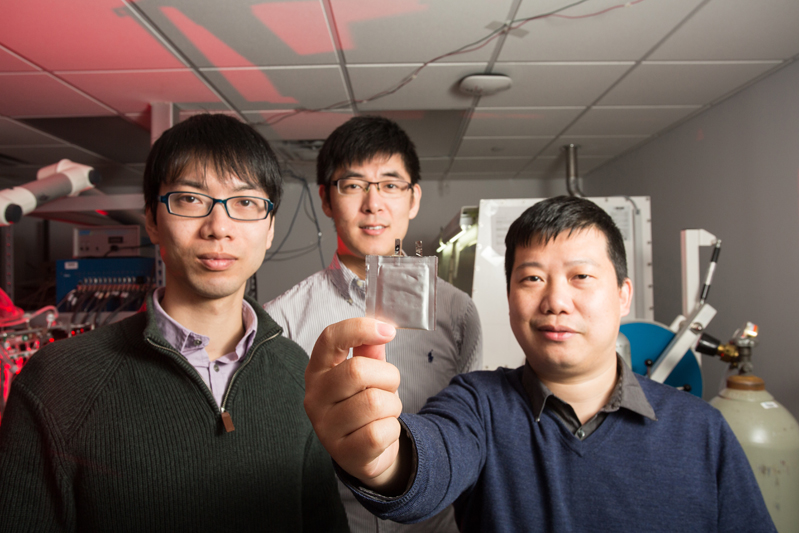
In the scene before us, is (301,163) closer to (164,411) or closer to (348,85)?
(348,85)

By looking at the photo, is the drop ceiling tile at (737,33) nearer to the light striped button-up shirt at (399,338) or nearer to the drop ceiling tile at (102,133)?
the light striped button-up shirt at (399,338)

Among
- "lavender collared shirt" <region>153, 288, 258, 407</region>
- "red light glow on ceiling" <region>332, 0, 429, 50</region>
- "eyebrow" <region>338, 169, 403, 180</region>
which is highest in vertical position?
"red light glow on ceiling" <region>332, 0, 429, 50</region>

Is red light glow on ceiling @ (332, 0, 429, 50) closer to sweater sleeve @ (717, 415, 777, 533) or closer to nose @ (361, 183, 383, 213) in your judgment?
nose @ (361, 183, 383, 213)

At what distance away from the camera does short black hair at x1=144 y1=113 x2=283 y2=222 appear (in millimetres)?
918

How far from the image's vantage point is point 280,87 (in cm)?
263

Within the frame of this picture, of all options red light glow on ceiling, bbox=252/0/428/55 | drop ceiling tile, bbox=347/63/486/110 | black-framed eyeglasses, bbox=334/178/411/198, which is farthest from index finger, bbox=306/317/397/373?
drop ceiling tile, bbox=347/63/486/110

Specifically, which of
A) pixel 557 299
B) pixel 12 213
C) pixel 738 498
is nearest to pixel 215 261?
pixel 557 299

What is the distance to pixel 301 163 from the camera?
4.16 metres

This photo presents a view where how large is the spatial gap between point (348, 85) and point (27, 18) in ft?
4.93

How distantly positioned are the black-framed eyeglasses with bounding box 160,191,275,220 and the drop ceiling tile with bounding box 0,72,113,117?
2.32 meters

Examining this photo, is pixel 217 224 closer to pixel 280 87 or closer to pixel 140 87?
pixel 280 87

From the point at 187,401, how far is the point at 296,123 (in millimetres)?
2732

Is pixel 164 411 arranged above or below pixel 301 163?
below

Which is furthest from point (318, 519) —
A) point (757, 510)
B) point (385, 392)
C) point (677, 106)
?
point (677, 106)
